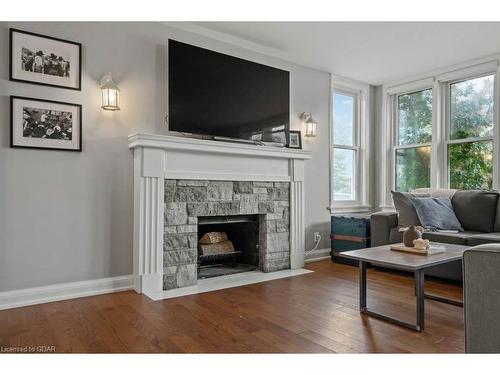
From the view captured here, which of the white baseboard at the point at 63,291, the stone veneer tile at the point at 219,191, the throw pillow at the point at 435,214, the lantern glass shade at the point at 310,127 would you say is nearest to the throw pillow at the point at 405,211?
the throw pillow at the point at 435,214

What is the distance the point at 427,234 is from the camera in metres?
3.31

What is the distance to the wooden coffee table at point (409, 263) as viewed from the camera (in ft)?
6.86

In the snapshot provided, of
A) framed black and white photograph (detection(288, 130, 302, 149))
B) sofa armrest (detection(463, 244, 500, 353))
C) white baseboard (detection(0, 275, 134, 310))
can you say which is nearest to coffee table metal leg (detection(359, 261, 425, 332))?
sofa armrest (detection(463, 244, 500, 353))

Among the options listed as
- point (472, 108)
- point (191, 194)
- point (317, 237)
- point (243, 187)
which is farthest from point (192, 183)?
point (472, 108)

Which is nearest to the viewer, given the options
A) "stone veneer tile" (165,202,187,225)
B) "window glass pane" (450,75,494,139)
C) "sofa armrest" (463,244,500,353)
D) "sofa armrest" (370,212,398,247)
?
"sofa armrest" (463,244,500,353)

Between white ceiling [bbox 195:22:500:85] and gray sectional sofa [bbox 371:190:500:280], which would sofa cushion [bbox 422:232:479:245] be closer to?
gray sectional sofa [bbox 371:190:500:280]

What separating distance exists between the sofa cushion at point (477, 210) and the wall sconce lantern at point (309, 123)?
5.54 feet

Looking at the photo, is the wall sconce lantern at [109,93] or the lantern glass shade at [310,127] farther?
the lantern glass shade at [310,127]

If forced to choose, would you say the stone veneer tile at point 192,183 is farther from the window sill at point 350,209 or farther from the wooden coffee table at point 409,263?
the window sill at point 350,209

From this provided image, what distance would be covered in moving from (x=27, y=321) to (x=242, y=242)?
210 cm

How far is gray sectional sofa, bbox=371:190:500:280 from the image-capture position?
128 inches

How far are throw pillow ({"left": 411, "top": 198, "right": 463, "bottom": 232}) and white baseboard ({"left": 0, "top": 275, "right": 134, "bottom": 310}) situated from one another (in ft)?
8.90

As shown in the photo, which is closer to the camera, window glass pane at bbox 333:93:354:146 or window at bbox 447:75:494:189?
window at bbox 447:75:494:189

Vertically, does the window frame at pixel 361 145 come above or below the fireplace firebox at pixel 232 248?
above
